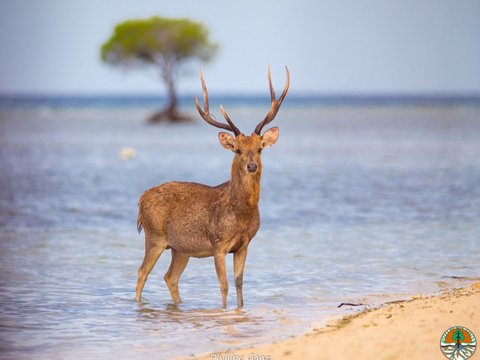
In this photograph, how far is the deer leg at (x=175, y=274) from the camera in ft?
37.2

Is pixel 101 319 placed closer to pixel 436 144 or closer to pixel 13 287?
pixel 13 287

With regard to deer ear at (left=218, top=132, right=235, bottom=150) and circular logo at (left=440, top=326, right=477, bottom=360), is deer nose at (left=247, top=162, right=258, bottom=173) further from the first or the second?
circular logo at (left=440, top=326, right=477, bottom=360)

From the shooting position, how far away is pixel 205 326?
10125 millimetres

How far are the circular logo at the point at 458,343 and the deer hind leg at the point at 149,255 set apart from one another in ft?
11.8

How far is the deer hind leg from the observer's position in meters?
11.1

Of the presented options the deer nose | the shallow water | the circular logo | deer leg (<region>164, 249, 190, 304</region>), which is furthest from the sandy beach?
deer leg (<region>164, 249, 190, 304</region>)

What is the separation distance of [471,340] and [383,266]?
16.8 feet

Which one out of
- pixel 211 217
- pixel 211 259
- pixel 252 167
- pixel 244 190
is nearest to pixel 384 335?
pixel 252 167

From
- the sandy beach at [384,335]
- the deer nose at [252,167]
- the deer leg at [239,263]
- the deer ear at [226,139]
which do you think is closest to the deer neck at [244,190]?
the deer nose at [252,167]

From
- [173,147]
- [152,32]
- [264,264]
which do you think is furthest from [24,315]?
[152,32]

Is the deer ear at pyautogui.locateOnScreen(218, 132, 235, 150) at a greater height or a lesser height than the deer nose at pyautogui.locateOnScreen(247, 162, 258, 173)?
greater

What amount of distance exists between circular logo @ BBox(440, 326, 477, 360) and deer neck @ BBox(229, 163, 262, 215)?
2649 millimetres

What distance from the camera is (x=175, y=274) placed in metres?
11.4

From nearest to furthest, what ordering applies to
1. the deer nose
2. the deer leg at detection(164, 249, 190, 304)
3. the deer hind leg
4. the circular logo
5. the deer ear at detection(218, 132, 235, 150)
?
the circular logo
the deer nose
the deer ear at detection(218, 132, 235, 150)
the deer hind leg
the deer leg at detection(164, 249, 190, 304)
